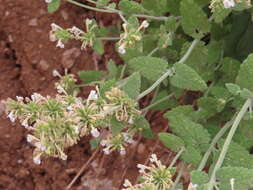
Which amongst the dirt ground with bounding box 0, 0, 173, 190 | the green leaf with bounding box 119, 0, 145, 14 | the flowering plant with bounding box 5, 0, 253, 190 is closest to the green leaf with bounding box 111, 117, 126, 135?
the flowering plant with bounding box 5, 0, 253, 190

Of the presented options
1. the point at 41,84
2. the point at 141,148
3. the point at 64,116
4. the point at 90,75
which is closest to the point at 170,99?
the point at 90,75

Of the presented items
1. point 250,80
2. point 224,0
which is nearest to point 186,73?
point 250,80

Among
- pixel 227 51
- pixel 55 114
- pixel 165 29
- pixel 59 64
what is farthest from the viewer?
pixel 59 64

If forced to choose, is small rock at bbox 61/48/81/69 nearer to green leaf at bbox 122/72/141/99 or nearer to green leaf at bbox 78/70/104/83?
green leaf at bbox 78/70/104/83

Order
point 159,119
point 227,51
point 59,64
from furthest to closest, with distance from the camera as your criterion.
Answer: point 59,64 → point 159,119 → point 227,51

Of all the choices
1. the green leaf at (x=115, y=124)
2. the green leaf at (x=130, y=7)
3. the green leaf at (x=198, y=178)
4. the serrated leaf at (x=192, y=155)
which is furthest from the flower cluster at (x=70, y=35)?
the green leaf at (x=198, y=178)

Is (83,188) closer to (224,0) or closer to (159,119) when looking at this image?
(159,119)

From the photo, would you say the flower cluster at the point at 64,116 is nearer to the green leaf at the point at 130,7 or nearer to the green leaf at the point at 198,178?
the green leaf at the point at 198,178
